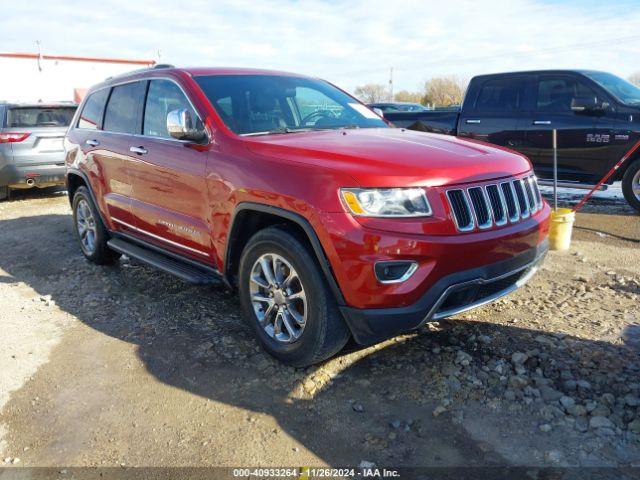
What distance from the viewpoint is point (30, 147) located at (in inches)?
360

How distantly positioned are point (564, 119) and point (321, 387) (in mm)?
6180

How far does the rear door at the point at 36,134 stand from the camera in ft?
29.8

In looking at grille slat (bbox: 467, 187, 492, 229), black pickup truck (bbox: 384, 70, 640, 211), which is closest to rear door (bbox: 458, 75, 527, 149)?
black pickup truck (bbox: 384, 70, 640, 211)

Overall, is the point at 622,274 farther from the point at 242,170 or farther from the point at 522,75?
the point at 522,75

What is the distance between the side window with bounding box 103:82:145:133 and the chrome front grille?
292 cm

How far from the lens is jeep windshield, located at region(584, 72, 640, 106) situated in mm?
7336

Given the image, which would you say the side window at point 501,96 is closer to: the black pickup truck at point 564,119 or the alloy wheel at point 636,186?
the black pickup truck at point 564,119

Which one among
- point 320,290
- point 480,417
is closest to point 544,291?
point 480,417

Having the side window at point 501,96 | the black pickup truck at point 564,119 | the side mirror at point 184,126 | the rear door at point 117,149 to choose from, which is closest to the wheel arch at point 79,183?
the rear door at point 117,149

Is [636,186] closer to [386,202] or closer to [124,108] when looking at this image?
[386,202]

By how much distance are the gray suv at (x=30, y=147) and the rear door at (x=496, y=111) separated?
6841mm

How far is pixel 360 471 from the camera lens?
2.49m

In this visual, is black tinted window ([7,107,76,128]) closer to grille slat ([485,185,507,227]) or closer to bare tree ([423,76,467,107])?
grille slat ([485,185,507,227])

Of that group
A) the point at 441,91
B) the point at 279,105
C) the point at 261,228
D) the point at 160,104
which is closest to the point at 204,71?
the point at 160,104
